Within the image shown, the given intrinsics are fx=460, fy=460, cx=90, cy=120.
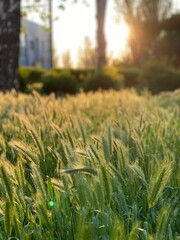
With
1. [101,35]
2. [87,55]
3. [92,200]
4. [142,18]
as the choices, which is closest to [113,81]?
[101,35]

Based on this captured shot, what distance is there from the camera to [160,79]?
15008 millimetres

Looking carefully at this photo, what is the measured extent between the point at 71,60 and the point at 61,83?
54.4m

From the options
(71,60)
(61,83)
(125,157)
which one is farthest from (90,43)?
(125,157)

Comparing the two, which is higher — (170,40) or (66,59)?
(170,40)

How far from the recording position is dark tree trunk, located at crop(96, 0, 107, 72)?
672 inches

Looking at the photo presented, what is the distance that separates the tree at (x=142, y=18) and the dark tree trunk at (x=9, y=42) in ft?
94.6

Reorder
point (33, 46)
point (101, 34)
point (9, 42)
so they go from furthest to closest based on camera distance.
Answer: point (33, 46)
point (101, 34)
point (9, 42)

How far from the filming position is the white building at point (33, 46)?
1984 inches

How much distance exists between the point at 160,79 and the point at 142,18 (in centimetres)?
2289

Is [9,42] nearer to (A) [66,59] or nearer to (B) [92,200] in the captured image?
(B) [92,200]

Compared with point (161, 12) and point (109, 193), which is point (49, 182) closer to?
point (109, 193)

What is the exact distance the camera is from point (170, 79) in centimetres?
1505


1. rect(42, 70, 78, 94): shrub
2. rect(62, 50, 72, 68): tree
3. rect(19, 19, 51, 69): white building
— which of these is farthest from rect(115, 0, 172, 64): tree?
rect(62, 50, 72, 68): tree

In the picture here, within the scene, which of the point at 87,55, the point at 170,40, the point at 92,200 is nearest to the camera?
the point at 92,200
